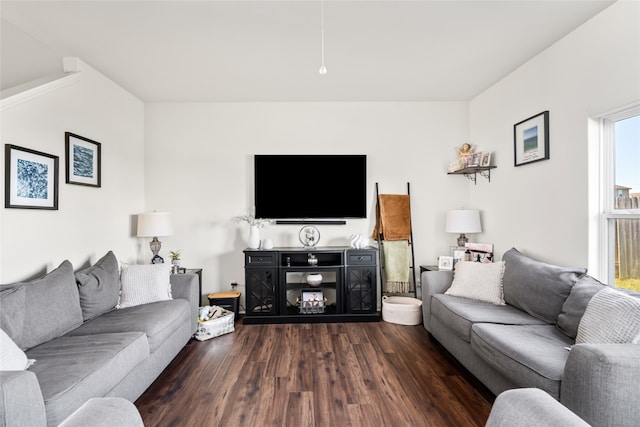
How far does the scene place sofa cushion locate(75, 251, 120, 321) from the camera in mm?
2352

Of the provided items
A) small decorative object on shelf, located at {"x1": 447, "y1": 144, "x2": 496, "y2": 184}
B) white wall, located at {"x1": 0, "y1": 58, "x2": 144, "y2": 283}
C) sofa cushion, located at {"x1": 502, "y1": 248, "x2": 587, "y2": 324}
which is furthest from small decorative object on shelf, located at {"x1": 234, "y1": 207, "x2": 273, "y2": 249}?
sofa cushion, located at {"x1": 502, "y1": 248, "x2": 587, "y2": 324}

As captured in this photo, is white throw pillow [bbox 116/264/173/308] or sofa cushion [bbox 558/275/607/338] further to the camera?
white throw pillow [bbox 116/264/173/308]

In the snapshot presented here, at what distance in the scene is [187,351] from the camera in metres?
2.87

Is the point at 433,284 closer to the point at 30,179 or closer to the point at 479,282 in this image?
the point at 479,282

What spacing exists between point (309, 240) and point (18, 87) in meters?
2.80

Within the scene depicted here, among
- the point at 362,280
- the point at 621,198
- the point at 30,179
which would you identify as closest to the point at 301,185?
the point at 362,280

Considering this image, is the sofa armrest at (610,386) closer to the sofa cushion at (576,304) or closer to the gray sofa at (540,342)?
the gray sofa at (540,342)

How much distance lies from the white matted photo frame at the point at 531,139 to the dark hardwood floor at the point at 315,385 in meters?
1.91

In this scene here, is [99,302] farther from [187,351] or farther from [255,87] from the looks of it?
[255,87]

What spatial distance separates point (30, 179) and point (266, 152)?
2.25 metres

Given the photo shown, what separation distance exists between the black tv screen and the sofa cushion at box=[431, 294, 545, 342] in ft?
4.85

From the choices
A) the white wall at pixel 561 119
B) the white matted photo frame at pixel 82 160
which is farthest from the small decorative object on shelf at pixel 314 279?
the white matted photo frame at pixel 82 160

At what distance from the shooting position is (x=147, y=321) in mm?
2295

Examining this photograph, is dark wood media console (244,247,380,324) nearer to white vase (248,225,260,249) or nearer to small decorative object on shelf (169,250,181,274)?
white vase (248,225,260,249)
